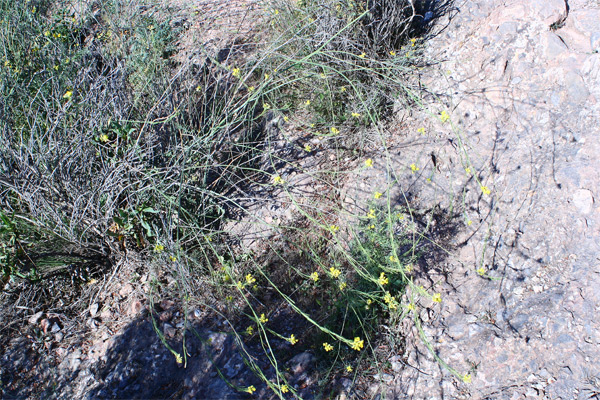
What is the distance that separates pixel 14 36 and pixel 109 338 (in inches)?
117

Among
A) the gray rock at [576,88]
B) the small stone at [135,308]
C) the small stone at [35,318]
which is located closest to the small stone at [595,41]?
the gray rock at [576,88]

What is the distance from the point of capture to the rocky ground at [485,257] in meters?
1.75

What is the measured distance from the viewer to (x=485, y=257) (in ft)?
6.79

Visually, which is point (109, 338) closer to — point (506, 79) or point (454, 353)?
point (454, 353)

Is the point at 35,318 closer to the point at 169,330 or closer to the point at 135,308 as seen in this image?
the point at 135,308

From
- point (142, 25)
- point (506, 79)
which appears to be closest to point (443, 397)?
point (506, 79)

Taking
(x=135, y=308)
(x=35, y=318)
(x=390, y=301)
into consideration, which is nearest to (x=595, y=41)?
(x=390, y=301)

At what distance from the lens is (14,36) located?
11.6 feet

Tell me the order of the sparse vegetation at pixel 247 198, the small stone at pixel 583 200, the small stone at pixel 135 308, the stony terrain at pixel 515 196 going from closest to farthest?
the stony terrain at pixel 515 196, the small stone at pixel 583 200, the sparse vegetation at pixel 247 198, the small stone at pixel 135 308

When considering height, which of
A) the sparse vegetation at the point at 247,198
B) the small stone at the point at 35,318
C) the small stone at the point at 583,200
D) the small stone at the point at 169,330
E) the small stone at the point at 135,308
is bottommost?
the small stone at the point at 35,318

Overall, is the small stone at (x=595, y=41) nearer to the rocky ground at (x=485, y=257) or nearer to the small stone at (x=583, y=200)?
the rocky ground at (x=485, y=257)

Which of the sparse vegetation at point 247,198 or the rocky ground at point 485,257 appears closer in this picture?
the rocky ground at point 485,257

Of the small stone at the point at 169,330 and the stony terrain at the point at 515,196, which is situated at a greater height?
the stony terrain at the point at 515,196

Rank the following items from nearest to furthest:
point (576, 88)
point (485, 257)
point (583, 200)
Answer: point (583, 200) → point (485, 257) → point (576, 88)
